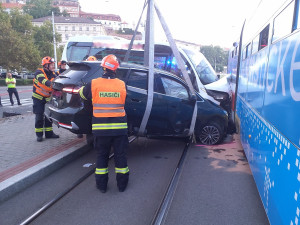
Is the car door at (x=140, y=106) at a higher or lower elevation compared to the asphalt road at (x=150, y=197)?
higher

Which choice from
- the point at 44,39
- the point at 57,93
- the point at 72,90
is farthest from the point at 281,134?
the point at 44,39

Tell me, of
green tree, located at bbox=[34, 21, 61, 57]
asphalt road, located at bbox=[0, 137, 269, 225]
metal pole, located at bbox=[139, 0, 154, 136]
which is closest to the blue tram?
asphalt road, located at bbox=[0, 137, 269, 225]

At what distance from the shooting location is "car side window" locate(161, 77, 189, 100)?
578 cm

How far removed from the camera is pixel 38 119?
6168 mm

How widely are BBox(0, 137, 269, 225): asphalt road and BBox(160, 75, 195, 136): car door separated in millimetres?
777

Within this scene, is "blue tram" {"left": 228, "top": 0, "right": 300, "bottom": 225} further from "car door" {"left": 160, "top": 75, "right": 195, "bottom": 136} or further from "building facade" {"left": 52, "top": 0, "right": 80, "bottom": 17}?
"building facade" {"left": 52, "top": 0, "right": 80, "bottom": 17}

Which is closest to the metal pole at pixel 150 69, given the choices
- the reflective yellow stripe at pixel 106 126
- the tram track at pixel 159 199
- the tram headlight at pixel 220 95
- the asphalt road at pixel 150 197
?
the asphalt road at pixel 150 197

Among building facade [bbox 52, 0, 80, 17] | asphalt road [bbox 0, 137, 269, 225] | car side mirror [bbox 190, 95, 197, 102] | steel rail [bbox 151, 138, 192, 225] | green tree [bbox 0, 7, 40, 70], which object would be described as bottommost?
asphalt road [bbox 0, 137, 269, 225]

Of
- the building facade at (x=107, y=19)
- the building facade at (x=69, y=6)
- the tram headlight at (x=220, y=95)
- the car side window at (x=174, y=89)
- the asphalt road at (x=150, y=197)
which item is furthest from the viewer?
the building facade at (x=107, y=19)

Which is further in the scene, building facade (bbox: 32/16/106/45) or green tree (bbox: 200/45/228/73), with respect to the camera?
building facade (bbox: 32/16/106/45)

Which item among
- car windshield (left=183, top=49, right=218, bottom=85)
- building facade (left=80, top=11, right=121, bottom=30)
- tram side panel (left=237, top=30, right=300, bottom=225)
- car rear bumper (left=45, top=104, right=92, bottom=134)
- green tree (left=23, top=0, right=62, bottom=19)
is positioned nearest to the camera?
tram side panel (left=237, top=30, right=300, bottom=225)

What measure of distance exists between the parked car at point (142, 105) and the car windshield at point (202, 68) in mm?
3558

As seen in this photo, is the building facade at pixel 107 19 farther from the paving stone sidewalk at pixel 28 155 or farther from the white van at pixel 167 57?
the paving stone sidewalk at pixel 28 155

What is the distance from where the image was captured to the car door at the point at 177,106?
18.7ft
